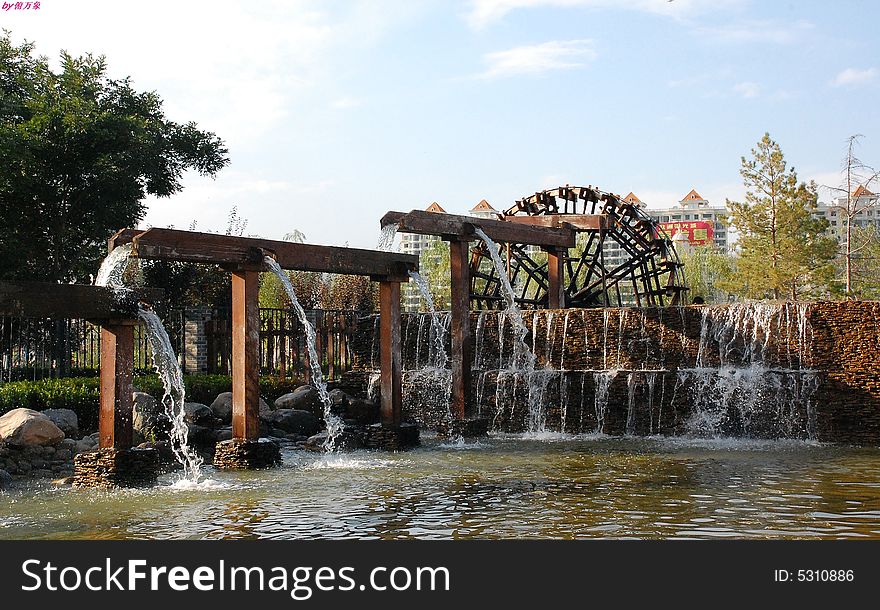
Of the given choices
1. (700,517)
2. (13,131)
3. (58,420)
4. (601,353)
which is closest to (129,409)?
(58,420)

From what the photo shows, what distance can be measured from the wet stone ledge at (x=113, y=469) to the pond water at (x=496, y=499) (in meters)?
0.29

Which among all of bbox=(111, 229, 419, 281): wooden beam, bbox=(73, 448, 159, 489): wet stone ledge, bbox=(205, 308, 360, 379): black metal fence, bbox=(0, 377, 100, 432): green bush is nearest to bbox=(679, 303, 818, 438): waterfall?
bbox=(111, 229, 419, 281): wooden beam

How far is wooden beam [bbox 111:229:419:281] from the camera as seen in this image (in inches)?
450

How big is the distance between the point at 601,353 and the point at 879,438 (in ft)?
16.0

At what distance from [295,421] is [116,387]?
528 centimetres

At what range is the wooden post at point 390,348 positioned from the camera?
14.8 meters

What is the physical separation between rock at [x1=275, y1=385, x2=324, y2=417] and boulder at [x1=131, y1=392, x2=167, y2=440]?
110 inches

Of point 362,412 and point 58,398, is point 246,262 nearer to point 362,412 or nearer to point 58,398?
point 58,398

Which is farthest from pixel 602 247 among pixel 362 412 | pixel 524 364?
pixel 362 412

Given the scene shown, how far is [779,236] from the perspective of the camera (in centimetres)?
3158

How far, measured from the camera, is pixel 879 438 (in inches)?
571

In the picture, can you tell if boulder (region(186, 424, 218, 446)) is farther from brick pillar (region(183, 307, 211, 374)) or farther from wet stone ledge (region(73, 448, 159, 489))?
brick pillar (region(183, 307, 211, 374))

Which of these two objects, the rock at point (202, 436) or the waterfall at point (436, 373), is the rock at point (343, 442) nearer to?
the rock at point (202, 436)
